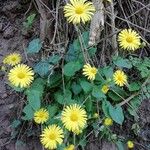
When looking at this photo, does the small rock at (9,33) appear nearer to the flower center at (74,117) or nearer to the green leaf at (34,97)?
the green leaf at (34,97)

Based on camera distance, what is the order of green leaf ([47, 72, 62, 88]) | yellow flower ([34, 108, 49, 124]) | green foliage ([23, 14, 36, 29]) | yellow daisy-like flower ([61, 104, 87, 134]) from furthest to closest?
green foliage ([23, 14, 36, 29]) → green leaf ([47, 72, 62, 88]) → yellow flower ([34, 108, 49, 124]) → yellow daisy-like flower ([61, 104, 87, 134])

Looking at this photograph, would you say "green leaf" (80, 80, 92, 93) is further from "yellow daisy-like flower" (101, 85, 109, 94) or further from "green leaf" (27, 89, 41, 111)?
"green leaf" (27, 89, 41, 111)

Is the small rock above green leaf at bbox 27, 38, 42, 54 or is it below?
below

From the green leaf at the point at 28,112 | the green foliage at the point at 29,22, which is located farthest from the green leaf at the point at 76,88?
the green foliage at the point at 29,22

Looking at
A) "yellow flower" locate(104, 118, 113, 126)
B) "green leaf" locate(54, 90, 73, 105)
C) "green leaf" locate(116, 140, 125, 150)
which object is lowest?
"green leaf" locate(116, 140, 125, 150)

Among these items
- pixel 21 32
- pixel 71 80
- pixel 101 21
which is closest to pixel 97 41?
pixel 101 21

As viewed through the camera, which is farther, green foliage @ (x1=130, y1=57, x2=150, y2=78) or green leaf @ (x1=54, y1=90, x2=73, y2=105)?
green foliage @ (x1=130, y1=57, x2=150, y2=78)

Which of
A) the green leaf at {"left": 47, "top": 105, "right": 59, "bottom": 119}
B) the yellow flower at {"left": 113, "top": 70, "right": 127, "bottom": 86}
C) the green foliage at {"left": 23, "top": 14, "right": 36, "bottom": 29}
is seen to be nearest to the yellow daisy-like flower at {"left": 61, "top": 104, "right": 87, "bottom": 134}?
the green leaf at {"left": 47, "top": 105, "right": 59, "bottom": 119}
